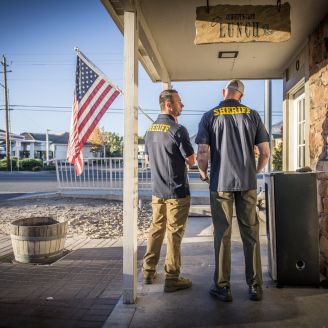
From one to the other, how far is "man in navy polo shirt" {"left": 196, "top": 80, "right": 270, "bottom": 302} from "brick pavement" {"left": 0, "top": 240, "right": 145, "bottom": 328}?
3.91 feet

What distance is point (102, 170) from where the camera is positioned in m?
12.1

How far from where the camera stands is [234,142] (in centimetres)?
339

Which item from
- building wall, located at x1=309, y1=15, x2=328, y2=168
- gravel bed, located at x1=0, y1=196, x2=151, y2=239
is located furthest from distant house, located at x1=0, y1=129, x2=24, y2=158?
building wall, located at x1=309, y1=15, x2=328, y2=168

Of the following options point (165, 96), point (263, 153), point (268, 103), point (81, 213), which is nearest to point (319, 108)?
point (263, 153)

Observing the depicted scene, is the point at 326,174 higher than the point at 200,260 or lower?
higher

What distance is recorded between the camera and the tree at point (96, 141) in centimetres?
4450

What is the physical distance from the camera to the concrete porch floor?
299 cm

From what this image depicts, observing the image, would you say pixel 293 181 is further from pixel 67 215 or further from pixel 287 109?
pixel 67 215

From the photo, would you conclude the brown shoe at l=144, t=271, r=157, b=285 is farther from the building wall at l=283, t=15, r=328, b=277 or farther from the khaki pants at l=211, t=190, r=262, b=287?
the building wall at l=283, t=15, r=328, b=277

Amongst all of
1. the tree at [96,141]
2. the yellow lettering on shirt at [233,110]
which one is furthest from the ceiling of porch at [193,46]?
the tree at [96,141]

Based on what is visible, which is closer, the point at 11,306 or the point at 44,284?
the point at 11,306

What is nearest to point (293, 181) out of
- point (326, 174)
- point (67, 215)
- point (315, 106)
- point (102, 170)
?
point (326, 174)

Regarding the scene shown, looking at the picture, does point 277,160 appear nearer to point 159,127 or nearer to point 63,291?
point 159,127

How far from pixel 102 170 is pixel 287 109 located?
7.33m
